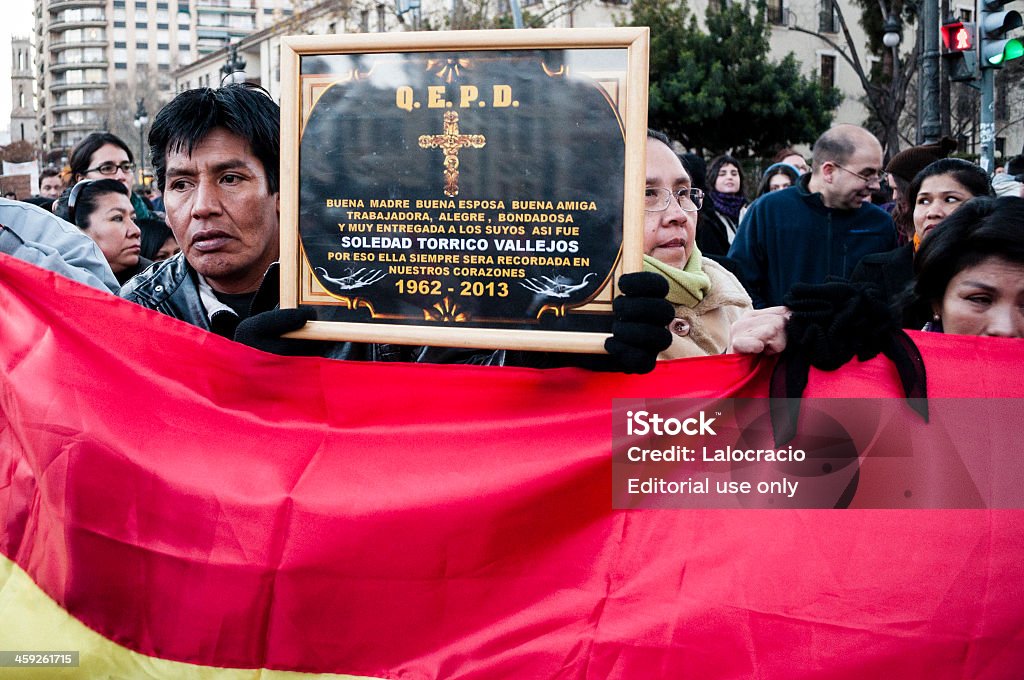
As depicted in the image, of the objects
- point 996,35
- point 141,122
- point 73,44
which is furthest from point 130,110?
point 996,35

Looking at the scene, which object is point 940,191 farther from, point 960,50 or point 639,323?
point 960,50

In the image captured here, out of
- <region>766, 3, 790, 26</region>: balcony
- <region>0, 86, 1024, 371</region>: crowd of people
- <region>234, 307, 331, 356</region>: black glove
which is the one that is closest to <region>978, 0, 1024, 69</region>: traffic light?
<region>0, 86, 1024, 371</region>: crowd of people

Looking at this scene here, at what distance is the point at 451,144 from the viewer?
2.34 meters

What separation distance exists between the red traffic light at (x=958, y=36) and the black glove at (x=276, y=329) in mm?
9638

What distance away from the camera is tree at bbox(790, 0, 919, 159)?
24047mm

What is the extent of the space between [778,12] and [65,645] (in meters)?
37.1

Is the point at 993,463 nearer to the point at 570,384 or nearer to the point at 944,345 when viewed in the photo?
the point at 944,345

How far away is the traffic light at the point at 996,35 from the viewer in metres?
9.94

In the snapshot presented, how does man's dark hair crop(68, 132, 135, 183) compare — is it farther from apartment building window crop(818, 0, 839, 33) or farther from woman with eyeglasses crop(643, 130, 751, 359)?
apartment building window crop(818, 0, 839, 33)

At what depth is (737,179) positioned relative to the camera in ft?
28.1

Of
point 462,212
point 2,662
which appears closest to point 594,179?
point 462,212

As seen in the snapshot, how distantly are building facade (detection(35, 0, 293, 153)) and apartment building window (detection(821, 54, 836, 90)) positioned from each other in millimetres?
92304

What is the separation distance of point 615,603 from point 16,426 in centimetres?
160

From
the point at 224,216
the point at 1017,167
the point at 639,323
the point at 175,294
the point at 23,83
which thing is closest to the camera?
the point at 639,323
